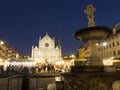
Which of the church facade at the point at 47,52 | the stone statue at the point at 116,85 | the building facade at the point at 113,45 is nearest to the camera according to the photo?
the stone statue at the point at 116,85

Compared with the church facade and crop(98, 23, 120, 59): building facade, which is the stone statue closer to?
crop(98, 23, 120, 59): building facade

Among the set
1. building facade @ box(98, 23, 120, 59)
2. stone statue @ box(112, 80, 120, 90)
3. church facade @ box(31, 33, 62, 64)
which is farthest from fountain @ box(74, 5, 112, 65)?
church facade @ box(31, 33, 62, 64)

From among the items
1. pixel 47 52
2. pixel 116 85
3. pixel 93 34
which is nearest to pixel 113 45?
pixel 47 52

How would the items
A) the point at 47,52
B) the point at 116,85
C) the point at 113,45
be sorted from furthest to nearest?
the point at 47,52 → the point at 113,45 → the point at 116,85

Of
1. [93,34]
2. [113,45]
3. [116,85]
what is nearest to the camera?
[116,85]

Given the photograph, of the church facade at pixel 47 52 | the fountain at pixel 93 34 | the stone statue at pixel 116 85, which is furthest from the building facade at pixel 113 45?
the stone statue at pixel 116 85

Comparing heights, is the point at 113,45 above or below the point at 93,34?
above

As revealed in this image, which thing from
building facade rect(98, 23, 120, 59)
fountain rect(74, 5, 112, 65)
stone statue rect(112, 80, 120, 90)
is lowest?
stone statue rect(112, 80, 120, 90)

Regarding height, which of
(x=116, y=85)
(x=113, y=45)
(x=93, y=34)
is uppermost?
(x=113, y=45)

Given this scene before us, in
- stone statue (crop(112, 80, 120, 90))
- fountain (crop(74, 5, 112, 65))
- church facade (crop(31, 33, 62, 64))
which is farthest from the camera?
church facade (crop(31, 33, 62, 64))

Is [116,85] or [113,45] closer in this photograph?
[116,85]

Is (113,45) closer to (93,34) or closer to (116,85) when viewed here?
(93,34)

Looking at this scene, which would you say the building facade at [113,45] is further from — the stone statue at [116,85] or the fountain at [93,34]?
the stone statue at [116,85]

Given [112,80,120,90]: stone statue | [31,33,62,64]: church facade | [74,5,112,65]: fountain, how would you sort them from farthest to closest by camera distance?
[31,33,62,64]: church facade < [74,5,112,65]: fountain < [112,80,120,90]: stone statue
